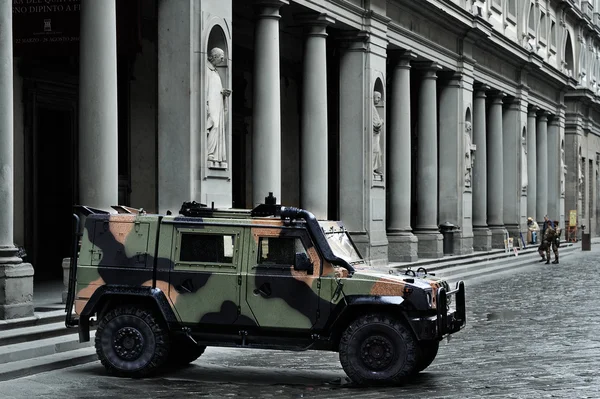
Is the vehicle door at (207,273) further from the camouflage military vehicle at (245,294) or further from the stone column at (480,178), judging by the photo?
the stone column at (480,178)

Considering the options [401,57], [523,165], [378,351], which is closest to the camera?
[378,351]

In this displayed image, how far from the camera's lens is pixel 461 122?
37.5m

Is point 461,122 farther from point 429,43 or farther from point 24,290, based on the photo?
point 24,290

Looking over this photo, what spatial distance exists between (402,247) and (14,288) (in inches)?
732

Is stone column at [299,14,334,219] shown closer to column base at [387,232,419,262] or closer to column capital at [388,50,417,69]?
column base at [387,232,419,262]

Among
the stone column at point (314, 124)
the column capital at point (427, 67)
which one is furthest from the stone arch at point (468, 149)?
the stone column at point (314, 124)

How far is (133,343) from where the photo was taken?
12.3 m

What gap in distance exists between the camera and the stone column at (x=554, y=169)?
53.7 meters

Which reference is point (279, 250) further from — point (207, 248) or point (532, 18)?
point (532, 18)

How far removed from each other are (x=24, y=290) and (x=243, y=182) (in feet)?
60.8

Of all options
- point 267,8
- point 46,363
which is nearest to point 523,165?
point 267,8

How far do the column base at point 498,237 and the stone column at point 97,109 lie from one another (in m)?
28.6

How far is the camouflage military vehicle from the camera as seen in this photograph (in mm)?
11859

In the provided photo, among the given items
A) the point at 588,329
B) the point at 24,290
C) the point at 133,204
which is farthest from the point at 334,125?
the point at 24,290
